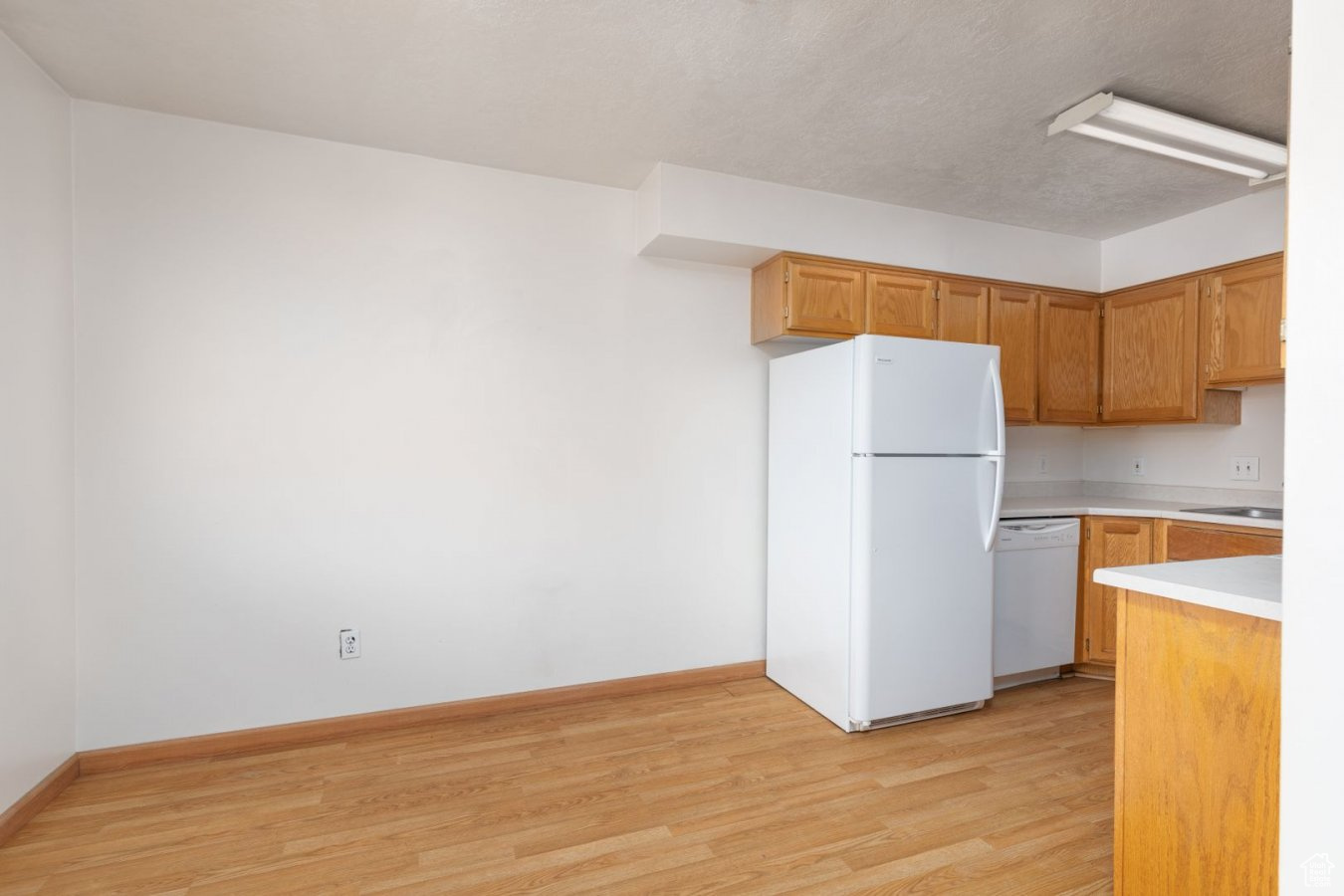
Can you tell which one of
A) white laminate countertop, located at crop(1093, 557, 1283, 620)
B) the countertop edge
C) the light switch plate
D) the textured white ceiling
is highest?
the textured white ceiling

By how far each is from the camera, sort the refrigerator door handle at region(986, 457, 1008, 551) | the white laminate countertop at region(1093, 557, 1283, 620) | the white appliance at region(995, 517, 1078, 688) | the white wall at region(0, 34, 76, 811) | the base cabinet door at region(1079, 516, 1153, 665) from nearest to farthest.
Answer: the white laminate countertop at region(1093, 557, 1283, 620), the white wall at region(0, 34, 76, 811), the refrigerator door handle at region(986, 457, 1008, 551), the white appliance at region(995, 517, 1078, 688), the base cabinet door at region(1079, 516, 1153, 665)

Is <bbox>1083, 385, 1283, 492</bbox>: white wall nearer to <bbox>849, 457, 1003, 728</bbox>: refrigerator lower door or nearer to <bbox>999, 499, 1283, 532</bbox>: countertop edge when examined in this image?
<bbox>999, 499, 1283, 532</bbox>: countertop edge

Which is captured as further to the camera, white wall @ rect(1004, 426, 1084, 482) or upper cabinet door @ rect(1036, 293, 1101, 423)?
white wall @ rect(1004, 426, 1084, 482)

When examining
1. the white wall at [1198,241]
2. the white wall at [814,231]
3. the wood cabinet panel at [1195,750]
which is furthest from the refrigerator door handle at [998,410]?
the white wall at [1198,241]

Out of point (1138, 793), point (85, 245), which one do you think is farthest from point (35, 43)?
point (1138, 793)

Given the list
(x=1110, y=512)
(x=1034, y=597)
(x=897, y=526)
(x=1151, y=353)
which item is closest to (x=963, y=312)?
(x=1151, y=353)

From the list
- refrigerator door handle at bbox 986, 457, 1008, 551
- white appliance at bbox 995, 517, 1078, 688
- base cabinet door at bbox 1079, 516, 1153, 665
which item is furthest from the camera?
base cabinet door at bbox 1079, 516, 1153, 665

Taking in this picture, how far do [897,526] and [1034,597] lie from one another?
1.10m

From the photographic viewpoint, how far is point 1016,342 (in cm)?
352

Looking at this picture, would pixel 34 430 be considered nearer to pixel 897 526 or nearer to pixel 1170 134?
pixel 897 526

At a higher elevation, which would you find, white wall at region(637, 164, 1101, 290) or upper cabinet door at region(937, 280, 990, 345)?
white wall at region(637, 164, 1101, 290)

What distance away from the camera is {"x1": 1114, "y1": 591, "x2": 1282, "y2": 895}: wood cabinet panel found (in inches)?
47.4

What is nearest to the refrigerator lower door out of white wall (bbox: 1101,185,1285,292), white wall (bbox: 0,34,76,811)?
white wall (bbox: 1101,185,1285,292)

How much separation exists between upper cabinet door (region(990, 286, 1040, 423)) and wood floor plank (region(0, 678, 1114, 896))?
161cm
